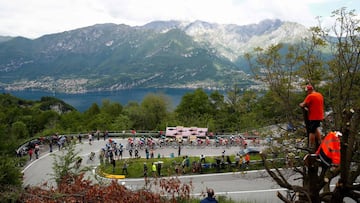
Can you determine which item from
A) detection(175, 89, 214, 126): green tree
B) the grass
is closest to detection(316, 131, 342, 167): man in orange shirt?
the grass

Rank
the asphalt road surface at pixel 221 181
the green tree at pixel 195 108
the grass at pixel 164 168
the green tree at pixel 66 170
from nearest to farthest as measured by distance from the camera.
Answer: the green tree at pixel 66 170
the asphalt road surface at pixel 221 181
the grass at pixel 164 168
the green tree at pixel 195 108

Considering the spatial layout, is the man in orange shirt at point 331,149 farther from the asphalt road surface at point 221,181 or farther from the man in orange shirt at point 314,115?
the asphalt road surface at point 221,181

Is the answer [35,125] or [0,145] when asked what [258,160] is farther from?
[35,125]

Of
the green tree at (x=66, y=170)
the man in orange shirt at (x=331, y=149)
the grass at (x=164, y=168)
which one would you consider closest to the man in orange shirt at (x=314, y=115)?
the man in orange shirt at (x=331, y=149)

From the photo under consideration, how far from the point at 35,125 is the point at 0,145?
53.5m

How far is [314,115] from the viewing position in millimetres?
6309

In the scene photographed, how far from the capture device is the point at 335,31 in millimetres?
14500

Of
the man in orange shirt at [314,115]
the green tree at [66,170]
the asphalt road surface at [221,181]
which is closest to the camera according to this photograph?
the man in orange shirt at [314,115]

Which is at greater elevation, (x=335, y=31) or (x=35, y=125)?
(x=335, y=31)

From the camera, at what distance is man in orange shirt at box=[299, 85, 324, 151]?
628 cm

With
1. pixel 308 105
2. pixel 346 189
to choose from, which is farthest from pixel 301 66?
pixel 346 189

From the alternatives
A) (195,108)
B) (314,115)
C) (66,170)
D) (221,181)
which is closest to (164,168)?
(221,181)

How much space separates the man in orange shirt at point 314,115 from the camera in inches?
247

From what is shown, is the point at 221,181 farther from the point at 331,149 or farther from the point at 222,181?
the point at 331,149
